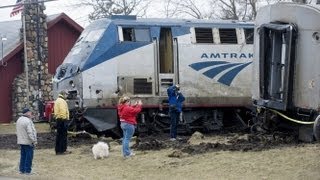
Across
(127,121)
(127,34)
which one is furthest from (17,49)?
(127,121)

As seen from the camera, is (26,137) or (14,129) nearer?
(26,137)

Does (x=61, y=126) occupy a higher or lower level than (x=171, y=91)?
lower

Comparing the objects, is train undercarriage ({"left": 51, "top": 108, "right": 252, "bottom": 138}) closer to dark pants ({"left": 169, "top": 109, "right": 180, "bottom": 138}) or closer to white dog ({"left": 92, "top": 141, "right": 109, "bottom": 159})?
dark pants ({"left": 169, "top": 109, "right": 180, "bottom": 138})

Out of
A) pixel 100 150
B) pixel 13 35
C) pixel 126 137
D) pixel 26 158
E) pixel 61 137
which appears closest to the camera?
pixel 26 158

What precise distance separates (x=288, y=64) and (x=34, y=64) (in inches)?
747

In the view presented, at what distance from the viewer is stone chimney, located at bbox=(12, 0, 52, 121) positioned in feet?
101

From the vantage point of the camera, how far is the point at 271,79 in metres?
15.1

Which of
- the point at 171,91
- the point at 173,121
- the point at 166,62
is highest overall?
the point at 166,62

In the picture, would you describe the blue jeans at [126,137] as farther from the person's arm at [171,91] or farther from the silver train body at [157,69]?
the silver train body at [157,69]

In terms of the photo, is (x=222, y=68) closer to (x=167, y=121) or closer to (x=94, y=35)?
(x=167, y=121)

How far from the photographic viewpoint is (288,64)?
1416cm

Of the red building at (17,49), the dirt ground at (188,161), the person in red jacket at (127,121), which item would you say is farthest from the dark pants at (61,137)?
the red building at (17,49)

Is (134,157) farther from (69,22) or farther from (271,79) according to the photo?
(69,22)

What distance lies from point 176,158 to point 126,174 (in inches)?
56.6
